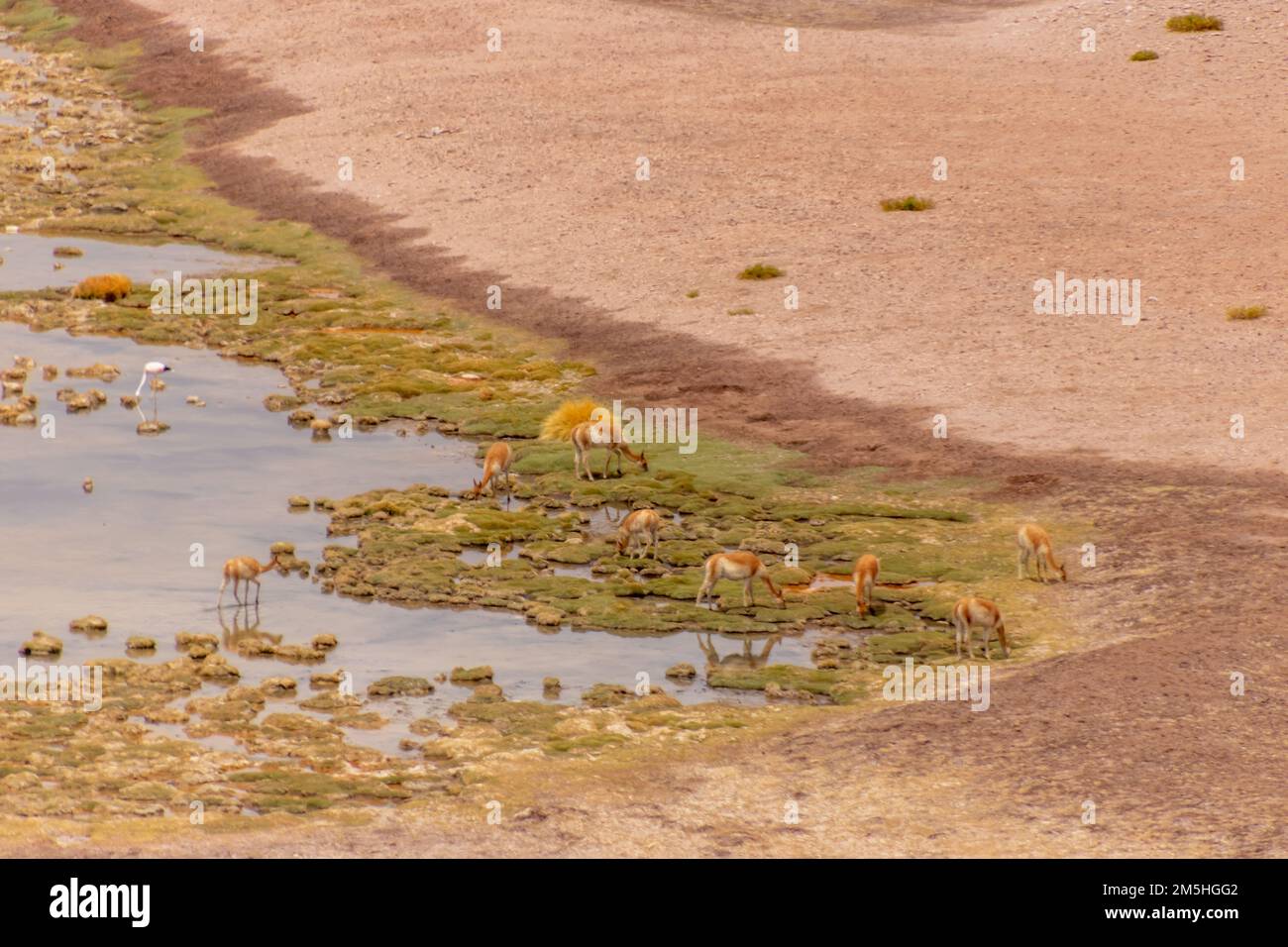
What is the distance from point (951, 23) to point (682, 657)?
4920 cm

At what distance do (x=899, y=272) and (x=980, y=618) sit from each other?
66.5 feet

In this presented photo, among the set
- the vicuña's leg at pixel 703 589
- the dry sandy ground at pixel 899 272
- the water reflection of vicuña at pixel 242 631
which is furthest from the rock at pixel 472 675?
the vicuña's leg at pixel 703 589

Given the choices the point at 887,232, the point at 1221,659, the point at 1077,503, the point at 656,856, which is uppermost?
the point at 887,232

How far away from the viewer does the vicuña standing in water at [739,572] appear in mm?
25812

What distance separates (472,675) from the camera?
77.8ft

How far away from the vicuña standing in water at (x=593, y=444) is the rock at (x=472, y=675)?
349 inches

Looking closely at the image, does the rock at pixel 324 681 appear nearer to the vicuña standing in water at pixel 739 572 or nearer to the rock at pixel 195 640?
the rock at pixel 195 640

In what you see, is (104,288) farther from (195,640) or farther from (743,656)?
(743,656)

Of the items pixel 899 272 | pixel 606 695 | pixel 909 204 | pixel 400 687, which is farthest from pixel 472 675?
pixel 909 204

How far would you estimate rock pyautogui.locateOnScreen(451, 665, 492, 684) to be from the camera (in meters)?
23.7

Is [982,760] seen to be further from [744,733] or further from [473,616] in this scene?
[473,616]

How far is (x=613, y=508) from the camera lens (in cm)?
3127

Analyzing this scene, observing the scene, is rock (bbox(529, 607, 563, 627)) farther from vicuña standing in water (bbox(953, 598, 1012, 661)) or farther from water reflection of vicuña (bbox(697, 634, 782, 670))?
vicuña standing in water (bbox(953, 598, 1012, 661))

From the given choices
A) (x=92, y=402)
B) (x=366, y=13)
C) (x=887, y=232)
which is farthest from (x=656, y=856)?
(x=366, y=13)
